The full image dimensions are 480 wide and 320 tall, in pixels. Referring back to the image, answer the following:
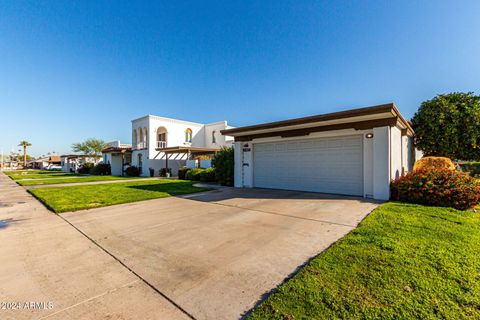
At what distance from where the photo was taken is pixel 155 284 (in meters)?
2.36

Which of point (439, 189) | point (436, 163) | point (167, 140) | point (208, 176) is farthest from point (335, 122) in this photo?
point (167, 140)

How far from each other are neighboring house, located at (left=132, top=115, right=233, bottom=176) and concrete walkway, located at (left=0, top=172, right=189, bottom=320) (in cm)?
1720

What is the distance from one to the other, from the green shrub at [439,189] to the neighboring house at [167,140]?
16477mm

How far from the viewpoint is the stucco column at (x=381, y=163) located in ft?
22.2

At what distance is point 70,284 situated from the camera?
237 centimetres

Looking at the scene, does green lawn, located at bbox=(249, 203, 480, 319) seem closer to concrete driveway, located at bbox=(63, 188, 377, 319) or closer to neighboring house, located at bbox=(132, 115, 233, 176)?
concrete driveway, located at bbox=(63, 188, 377, 319)

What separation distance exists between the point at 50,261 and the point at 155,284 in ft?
6.09

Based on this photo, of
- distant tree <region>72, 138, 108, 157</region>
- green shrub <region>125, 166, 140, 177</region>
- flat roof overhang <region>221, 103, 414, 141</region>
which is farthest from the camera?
distant tree <region>72, 138, 108, 157</region>

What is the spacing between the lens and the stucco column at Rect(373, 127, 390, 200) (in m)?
Answer: 6.77

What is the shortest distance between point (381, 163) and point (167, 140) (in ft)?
68.4

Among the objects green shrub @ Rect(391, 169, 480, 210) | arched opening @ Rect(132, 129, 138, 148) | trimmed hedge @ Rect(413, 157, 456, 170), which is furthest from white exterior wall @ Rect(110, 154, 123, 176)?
trimmed hedge @ Rect(413, 157, 456, 170)

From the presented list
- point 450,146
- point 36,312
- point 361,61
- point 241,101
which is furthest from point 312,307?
point 241,101

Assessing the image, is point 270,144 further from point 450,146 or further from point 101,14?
point 101,14

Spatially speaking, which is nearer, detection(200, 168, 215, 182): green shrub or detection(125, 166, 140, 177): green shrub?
detection(200, 168, 215, 182): green shrub
